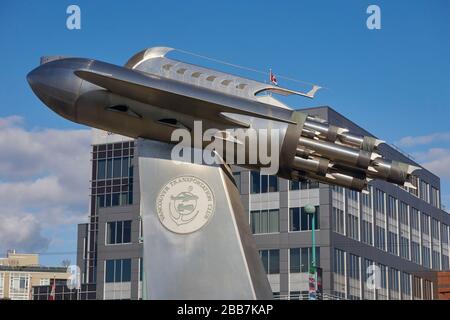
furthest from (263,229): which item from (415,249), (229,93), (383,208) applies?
(229,93)

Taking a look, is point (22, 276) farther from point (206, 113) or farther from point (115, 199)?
point (206, 113)

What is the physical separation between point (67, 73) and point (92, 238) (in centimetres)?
6129

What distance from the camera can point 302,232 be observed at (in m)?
70.2

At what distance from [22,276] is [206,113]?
115829mm

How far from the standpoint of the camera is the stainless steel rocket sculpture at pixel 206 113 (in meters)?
23.3

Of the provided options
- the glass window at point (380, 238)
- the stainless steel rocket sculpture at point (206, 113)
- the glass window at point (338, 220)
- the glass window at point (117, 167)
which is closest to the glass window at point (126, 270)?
the glass window at point (117, 167)

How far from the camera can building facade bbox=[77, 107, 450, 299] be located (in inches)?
2763

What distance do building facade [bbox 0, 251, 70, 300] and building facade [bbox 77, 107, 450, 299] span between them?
46637 mm

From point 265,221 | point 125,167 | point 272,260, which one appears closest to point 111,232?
point 125,167

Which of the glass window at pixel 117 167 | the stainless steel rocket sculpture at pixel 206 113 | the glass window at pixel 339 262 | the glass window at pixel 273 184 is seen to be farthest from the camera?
the glass window at pixel 117 167

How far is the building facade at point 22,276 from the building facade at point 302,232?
153ft

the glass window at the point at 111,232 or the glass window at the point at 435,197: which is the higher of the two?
the glass window at the point at 435,197

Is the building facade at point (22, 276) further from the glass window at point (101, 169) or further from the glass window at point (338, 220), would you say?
the glass window at point (338, 220)

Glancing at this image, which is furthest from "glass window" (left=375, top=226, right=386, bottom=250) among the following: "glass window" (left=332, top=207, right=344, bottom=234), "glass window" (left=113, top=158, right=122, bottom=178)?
"glass window" (left=113, top=158, right=122, bottom=178)
